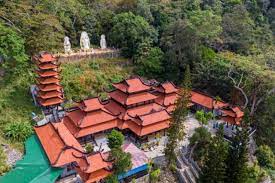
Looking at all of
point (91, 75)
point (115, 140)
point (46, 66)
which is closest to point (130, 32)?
point (91, 75)

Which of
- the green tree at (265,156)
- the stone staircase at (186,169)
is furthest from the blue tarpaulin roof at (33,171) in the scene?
the green tree at (265,156)

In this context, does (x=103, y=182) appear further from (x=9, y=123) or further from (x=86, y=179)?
(x=9, y=123)

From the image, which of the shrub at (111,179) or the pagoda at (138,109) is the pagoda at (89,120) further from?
the shrub at (111,179)

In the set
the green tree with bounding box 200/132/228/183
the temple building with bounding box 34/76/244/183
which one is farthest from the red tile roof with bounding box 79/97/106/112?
the green tree with bounding box 200/132/228/183

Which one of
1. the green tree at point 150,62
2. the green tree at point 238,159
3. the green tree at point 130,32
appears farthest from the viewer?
the green tree at point 130,32

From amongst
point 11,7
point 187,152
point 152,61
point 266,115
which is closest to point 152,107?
point 187,152

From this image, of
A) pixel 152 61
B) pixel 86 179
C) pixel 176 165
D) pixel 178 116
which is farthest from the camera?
pixel 152 61
